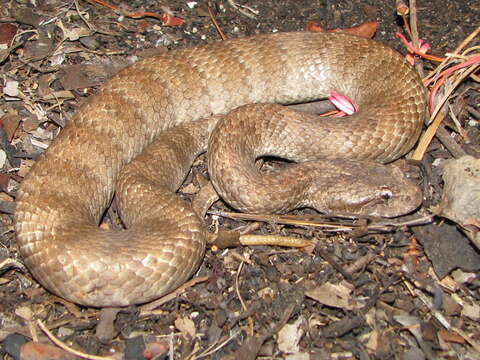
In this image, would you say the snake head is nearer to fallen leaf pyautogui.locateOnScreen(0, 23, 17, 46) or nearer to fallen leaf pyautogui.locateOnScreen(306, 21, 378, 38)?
fallen leaf pyautogui.locateOnScreen(306, 21, 378, 38)

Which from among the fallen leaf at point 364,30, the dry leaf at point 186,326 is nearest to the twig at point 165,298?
the dry leaf at point 186,326

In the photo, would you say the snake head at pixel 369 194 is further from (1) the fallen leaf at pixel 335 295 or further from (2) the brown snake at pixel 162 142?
(1) the fallen leaf at pixel 335 295

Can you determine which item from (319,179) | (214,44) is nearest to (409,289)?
(319,179)

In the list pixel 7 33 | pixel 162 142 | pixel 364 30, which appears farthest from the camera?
pixel 364 30

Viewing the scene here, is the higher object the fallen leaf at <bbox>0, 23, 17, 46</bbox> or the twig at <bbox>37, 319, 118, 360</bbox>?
the fallen leaf at <bbox>0, 23, 17, 46</bbox>

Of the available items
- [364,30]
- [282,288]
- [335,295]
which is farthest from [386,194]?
[364,30]

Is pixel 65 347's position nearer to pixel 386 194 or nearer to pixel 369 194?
pixel 369 194

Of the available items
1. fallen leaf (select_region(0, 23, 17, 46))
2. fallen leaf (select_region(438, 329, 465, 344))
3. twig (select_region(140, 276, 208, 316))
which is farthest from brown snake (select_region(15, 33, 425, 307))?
fallen leaf (select_region(0, 23, 17, 46))
